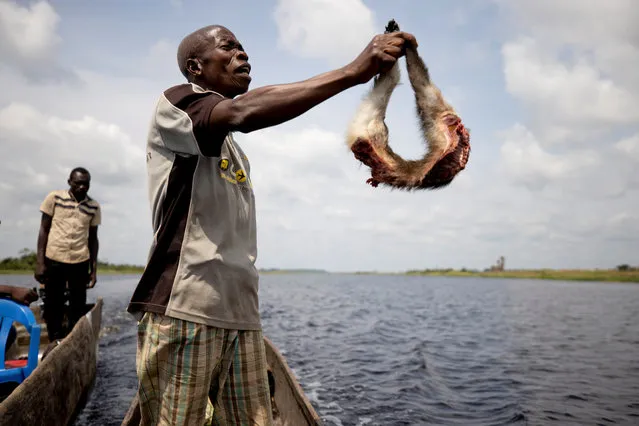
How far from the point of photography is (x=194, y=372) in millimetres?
2266

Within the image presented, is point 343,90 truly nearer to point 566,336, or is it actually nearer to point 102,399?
point 102,399

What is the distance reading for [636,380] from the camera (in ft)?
42.3

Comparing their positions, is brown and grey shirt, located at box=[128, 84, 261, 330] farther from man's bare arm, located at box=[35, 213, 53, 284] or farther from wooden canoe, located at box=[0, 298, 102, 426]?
man's bare arm, located at box=[35, 213, 53, 284]

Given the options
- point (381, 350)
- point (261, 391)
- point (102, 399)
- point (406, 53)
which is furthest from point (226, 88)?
point (381, 350)

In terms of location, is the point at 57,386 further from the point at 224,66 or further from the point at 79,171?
the point at 224,66

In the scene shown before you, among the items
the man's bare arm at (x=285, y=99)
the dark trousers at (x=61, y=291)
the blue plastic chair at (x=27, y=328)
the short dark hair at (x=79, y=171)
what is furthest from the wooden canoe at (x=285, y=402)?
the short dark hair at (x=79, y=171)

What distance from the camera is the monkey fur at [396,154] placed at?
2.37 meters

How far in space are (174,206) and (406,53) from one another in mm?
1441

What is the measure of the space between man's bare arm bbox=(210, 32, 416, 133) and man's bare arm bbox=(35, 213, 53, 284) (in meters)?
7.33

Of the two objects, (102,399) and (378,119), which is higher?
(378,119)

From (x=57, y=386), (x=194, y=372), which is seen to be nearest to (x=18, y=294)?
(x=57, y=386)

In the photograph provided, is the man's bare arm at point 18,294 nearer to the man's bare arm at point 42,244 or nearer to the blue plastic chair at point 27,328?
the blue plastic chair at point 27,328

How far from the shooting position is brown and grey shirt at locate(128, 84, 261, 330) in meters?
2.27

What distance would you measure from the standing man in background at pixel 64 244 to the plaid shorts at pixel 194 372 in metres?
6.63
